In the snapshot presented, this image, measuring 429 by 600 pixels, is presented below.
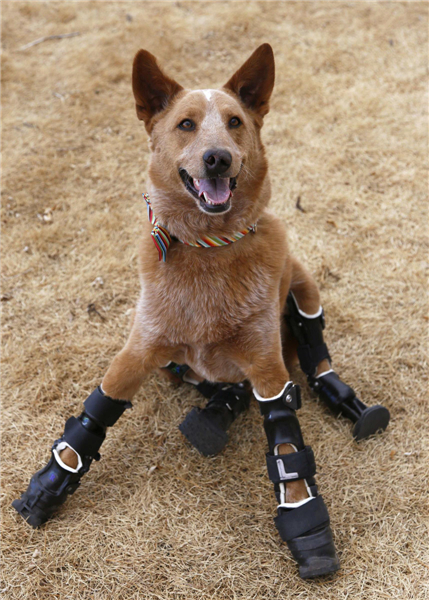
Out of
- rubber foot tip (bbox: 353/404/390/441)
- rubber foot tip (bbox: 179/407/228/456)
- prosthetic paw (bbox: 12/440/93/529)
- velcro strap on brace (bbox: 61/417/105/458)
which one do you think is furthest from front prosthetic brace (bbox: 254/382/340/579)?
prosthetic paw (bbox: 12/440/93/529)

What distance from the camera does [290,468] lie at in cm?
245

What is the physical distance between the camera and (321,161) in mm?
5289

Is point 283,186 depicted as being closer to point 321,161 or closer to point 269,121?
point 321,161

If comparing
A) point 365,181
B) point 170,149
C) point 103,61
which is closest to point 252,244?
point 170,149

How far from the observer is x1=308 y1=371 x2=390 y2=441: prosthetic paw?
9.73 ft

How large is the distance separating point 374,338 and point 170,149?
2143mm

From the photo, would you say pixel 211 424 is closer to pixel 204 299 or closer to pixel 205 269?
pixel 204 299

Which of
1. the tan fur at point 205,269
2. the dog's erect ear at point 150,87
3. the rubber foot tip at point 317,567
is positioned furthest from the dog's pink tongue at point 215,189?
the rubber foot tip at point 317,567

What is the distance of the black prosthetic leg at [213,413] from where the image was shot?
289 centimetres

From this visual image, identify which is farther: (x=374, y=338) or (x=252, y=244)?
(x=374, y=338)

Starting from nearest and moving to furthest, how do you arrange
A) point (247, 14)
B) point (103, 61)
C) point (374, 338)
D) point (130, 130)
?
point (374, 338), point (130, 130), point (103, 61), point (247, 14)

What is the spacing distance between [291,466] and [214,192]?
1428 mm

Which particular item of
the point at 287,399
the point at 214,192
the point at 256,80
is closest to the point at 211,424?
the point at 287,399

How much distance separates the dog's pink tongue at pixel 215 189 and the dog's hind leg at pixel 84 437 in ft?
2.80
